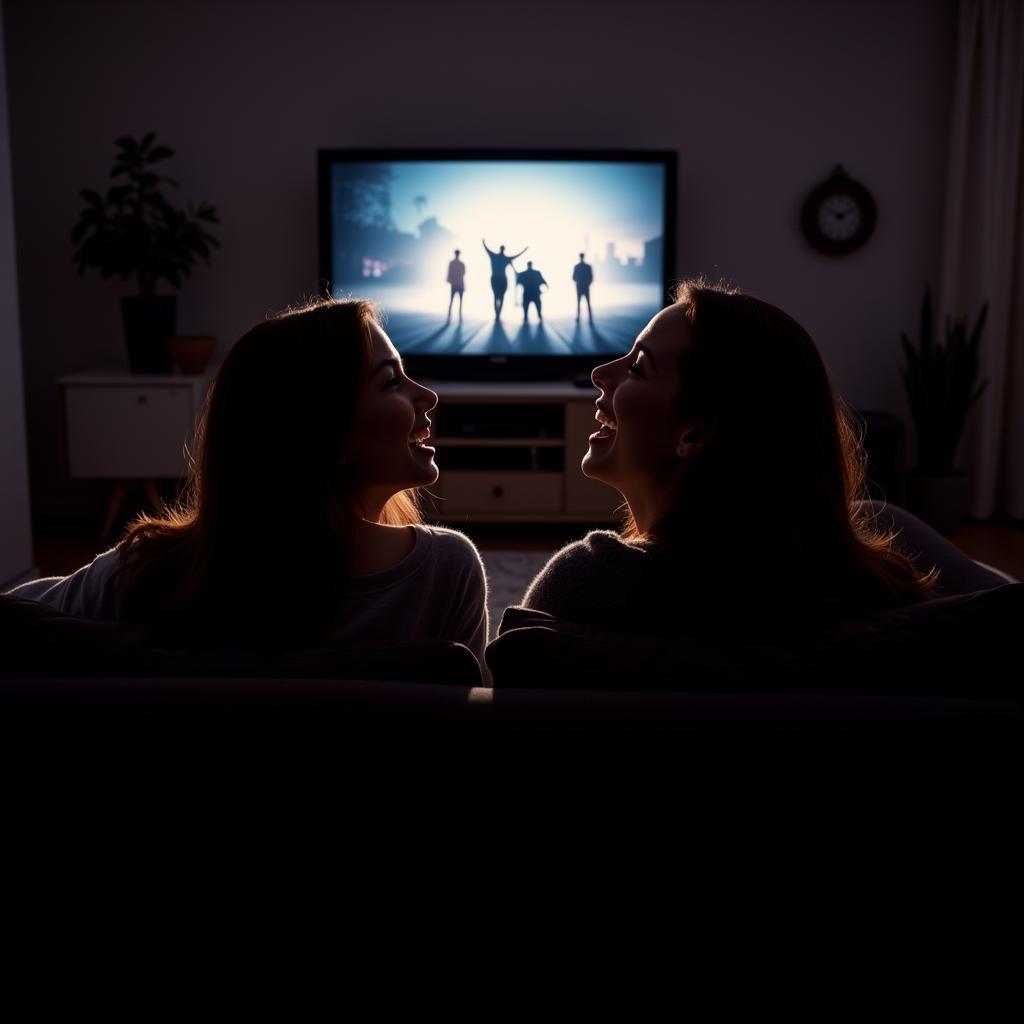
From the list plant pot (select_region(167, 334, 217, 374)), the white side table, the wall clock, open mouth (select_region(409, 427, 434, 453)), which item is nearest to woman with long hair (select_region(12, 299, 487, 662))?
open mouth (select_region(409, 427, 434, 453))

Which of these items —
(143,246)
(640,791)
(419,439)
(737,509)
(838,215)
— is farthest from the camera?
(838,215)

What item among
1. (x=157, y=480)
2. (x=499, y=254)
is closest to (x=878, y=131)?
(x=499, y=254)

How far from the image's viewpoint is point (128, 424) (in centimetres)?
461

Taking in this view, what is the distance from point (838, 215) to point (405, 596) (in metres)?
4.24

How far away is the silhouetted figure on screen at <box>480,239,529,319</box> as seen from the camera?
4918mm

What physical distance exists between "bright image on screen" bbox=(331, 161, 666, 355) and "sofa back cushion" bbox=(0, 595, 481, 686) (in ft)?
12.8

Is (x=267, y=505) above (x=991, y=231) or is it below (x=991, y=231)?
below

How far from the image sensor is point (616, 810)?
38.3 inches

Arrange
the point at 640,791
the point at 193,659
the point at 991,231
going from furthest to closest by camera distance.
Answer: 1. the point at 991,231
2. the point at 193,659
3. the point at 640,791

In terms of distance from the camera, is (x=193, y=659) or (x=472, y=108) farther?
(x=472, y=108)

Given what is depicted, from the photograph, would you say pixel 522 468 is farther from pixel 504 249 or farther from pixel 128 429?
pixel 128 429

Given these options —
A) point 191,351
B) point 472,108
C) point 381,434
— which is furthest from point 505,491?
point 381,434

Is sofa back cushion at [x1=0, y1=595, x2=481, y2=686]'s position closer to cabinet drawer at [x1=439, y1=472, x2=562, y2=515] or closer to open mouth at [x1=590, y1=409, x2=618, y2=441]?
open mouth at [x1=590, y1=409, x2=618, y2=441]

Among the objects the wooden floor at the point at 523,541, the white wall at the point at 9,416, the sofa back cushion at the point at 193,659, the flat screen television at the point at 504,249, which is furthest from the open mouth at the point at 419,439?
the flat screen television at the point at 504,249
